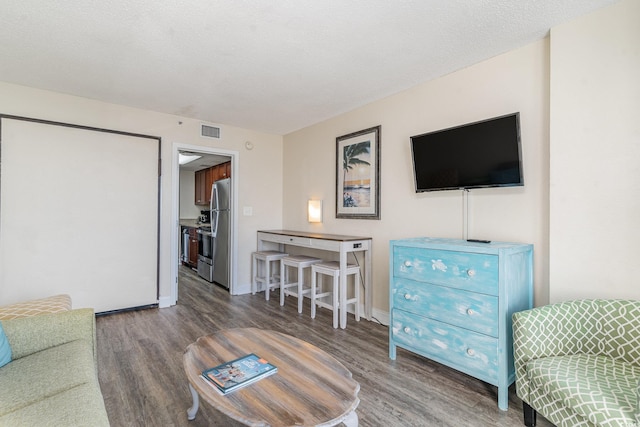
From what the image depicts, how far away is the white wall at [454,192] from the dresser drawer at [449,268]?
0.54 m

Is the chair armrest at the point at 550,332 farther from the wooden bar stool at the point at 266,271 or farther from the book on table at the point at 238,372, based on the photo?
the wooden bar stool at the point at 266,271

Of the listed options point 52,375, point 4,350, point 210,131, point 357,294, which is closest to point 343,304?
point 357,294

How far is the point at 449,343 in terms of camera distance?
7.00 ft

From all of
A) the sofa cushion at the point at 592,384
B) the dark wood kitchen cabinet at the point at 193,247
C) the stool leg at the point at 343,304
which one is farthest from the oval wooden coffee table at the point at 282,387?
the dark wood kitchen cabinet at the point at 193,247

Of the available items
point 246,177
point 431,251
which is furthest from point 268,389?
point 246,177

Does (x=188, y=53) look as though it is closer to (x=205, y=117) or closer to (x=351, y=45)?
(x=351, y=45)

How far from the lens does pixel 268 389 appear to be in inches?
53.2

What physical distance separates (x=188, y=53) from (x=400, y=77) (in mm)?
1829

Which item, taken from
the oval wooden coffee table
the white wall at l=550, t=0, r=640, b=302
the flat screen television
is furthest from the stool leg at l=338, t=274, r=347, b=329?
the white wall at l=550, t=0, r=640, b=302

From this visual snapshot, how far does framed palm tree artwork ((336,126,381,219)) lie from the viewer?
338 cm

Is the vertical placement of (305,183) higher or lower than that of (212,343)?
higher

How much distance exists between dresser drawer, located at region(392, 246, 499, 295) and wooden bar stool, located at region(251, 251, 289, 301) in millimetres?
2096

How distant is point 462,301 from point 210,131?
3730 mm

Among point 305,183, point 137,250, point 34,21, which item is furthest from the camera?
point 305,183
